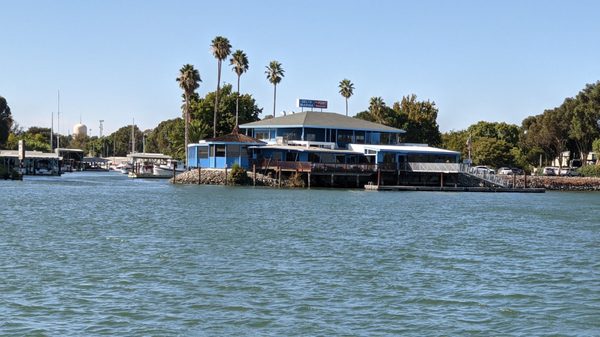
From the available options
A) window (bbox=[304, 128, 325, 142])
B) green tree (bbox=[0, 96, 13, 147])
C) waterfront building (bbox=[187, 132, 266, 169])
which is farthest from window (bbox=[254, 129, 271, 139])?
green tree (bbox=[0, 96, 13, 147])

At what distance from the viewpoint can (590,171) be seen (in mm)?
115500

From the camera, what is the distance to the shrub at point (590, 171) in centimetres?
11419

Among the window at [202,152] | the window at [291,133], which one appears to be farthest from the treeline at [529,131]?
the window at [202,152]

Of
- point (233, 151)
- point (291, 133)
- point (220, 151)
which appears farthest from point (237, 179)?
point (291, 133)

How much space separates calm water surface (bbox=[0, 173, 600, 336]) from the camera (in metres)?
21.2

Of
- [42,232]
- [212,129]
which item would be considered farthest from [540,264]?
[212,129]

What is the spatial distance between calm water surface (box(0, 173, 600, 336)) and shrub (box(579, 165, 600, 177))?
63256mm

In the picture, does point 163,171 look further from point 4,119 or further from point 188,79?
point 4,119

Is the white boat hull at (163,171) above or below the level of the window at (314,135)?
below

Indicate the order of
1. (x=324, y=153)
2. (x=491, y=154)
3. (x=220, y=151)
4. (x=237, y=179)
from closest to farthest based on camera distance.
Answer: (x=237, y=179), (x=324, y=153), (x=220, y=151), (x=491, y=154)

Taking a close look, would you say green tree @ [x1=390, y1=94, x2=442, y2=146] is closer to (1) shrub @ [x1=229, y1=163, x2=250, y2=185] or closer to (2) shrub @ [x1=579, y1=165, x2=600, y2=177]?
(2) shrub @ [x1=579, y1=165, x2=600, y2=177]

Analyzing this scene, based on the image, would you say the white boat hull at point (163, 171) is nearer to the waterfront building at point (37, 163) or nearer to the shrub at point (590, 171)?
the waterfront building at point (37, 163)

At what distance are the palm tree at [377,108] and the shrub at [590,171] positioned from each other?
106 feet

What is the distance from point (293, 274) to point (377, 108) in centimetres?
10804
